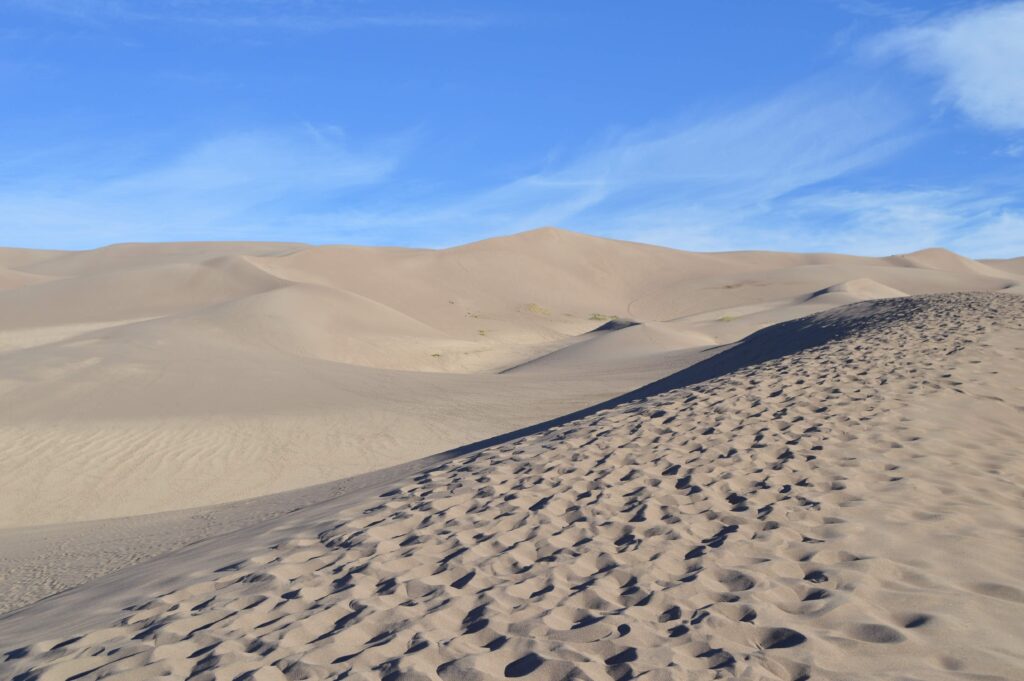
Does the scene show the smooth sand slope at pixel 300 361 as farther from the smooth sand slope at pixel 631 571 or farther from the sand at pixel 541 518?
the smooth sand slope at pixel 631 571

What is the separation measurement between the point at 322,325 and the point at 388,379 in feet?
33.6

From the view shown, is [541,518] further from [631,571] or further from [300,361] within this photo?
[300,361]

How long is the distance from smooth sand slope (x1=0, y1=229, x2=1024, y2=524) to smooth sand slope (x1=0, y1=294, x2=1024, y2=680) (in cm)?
659

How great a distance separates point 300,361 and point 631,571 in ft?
61.8

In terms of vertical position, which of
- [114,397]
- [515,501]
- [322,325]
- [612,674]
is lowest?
[612,674]

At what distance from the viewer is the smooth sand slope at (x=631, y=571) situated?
12.6ft

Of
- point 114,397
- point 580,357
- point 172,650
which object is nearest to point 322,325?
point 580,357

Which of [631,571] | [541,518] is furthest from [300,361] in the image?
[631,571]

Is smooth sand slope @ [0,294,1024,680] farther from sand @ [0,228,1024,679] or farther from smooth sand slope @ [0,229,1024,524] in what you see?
smooth sand slope @ [0,229,1024,524]

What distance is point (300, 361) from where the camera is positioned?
2244cm

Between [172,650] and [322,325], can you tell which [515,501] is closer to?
[172,650]

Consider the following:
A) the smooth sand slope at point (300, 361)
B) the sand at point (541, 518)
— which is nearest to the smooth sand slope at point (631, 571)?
the sand at point (541, 518)

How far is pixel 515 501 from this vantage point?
6.30 metres

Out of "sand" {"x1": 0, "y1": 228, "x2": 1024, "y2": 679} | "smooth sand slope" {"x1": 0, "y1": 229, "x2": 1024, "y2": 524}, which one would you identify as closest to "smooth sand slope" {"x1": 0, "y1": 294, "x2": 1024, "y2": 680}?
"sand" {"x1": 0, "y1": 228, "x2": 1024, "y2": 679}
